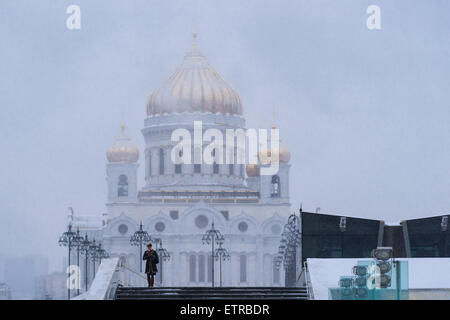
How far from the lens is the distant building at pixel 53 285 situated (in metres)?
58.9

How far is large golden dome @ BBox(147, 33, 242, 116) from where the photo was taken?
77.4 m

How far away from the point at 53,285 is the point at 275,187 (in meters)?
18.5

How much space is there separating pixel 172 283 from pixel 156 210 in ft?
19.1

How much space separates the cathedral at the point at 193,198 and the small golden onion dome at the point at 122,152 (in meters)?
0.06

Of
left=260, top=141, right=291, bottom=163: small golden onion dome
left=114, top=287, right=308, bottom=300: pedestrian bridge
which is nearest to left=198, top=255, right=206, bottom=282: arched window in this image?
left=260, top=141, right=291, bottom=163: small golden onion dome

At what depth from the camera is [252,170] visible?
255 ft

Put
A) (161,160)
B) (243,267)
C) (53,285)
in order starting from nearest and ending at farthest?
(53,285) → (243,267) → (161,160)

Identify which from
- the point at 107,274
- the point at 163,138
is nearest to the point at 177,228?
the point at 163,138

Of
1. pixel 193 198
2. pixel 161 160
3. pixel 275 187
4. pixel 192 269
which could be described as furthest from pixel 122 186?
pixel 275 187

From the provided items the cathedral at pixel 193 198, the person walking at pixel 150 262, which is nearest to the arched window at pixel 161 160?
the cathedral at pixel 193 198

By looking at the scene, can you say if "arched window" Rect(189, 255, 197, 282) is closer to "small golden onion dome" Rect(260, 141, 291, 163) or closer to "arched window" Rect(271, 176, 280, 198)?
"arched window" Rect(271, 176, 280, 198)

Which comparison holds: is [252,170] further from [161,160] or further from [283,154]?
[161,160]

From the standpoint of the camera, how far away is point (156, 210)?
74062 millimetres
